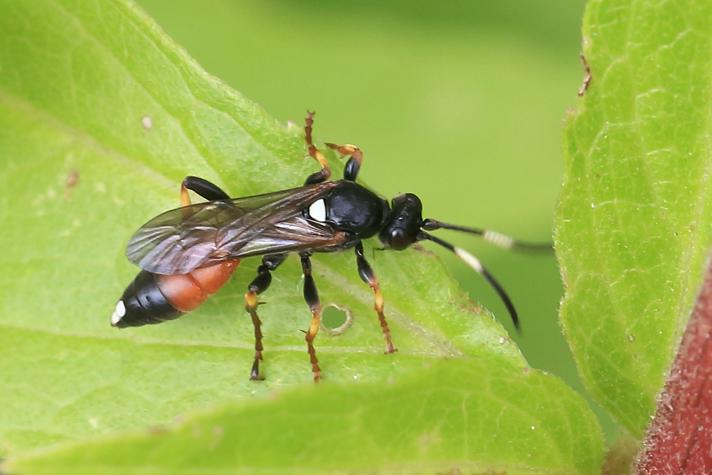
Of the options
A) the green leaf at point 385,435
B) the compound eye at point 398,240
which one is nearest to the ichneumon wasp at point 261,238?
the compound eye at point 398,240

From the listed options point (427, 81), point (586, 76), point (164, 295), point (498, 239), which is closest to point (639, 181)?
point (586, 76)

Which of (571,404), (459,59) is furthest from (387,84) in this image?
(571,404)

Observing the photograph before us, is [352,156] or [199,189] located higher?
[352,156]

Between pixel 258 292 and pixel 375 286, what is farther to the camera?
pixel 258 292

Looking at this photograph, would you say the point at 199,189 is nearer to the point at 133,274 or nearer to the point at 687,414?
the point at 133,274

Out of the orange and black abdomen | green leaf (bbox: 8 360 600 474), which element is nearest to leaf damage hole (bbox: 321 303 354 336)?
the orange and black abdomen

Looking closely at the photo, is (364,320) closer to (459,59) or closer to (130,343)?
(130,343)
